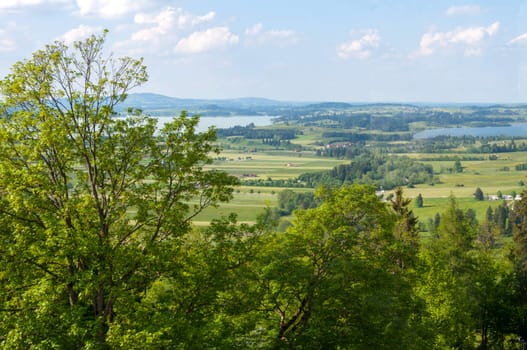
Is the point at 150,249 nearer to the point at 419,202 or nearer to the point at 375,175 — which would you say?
the point at 419,202

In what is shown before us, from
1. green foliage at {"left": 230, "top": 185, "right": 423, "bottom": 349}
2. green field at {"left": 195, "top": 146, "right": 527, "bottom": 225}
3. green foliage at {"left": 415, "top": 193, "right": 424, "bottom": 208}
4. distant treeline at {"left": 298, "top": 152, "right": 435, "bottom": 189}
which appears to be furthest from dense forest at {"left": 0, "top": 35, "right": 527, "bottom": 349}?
distant treeline at {"left": 298, "top": 152, "right": 435, "bottom": 189}

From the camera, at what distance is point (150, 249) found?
15898mm

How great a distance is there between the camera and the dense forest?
14461 mm

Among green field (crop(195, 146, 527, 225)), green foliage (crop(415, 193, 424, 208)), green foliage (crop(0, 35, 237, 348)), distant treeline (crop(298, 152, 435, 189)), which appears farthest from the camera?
distant treeline (crop(298, 152, 435, 189))

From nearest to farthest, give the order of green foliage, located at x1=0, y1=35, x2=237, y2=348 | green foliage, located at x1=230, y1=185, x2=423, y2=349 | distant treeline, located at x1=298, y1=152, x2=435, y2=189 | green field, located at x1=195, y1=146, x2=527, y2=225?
green foliage, located at x1=0, y1=35, x2=237, y2=348 → green foliage, located at x1=230, y1=185, x2=423, y2=349 → green field, located at x1=195, y1=146, x2=527, y2=225 → distant treeline, located at x1=298, y1=152, x2=435, y2=189

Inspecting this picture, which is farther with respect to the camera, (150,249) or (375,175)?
(375,175)

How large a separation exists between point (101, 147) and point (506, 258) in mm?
45336

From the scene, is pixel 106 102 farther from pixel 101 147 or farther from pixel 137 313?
pixel 137 313

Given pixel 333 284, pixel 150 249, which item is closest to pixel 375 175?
pixel 333 284

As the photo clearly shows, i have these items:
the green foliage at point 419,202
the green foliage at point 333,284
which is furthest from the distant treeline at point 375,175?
the green foliage at point 333,284

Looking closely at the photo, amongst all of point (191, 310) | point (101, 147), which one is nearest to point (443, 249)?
point (191, 310)

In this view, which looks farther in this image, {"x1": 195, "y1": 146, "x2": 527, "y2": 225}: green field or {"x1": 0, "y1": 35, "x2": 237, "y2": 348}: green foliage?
{"x1": 195, "y1": 146, "x2": 527, "y2": 225}: green field

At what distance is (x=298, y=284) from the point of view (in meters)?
18.4

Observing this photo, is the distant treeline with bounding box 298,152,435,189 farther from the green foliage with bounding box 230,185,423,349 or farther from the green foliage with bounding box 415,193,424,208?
the green foliage with bounding box 230,185,423,349
